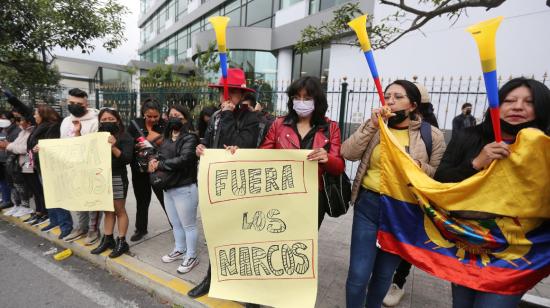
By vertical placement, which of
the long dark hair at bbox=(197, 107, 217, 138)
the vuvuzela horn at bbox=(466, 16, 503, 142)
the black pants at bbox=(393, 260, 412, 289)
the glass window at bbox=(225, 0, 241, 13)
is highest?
the glass window at bbox=(225, 0, 241, 13)

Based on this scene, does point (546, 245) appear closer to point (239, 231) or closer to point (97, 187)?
point (239, 231)

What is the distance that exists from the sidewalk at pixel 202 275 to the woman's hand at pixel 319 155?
139 cm

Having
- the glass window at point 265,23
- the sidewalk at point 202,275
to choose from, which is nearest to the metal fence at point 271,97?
the sidewalk at point 202,275

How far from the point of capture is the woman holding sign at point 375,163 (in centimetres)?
194

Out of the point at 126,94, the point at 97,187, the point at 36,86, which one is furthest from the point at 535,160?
the point at 36,86

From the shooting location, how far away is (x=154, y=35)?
3562cm

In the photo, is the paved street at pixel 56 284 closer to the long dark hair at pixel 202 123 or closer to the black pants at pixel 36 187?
the black pants at pixel 36 187

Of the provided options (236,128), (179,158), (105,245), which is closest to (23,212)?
(105,245)

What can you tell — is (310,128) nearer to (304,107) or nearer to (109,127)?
(304,107)

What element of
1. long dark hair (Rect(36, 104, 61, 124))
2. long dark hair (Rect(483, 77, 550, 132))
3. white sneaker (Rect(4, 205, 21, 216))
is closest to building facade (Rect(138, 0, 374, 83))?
long dark hair (Rect(36, 104, 61, 124))

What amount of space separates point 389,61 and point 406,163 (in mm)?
9193

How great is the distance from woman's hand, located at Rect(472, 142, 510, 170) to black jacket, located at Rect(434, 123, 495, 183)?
9 cm

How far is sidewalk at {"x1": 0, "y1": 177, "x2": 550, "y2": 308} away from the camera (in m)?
2.66

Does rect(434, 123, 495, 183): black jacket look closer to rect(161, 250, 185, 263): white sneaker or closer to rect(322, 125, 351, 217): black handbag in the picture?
rect(322, 125, 351, 217): black handbag
